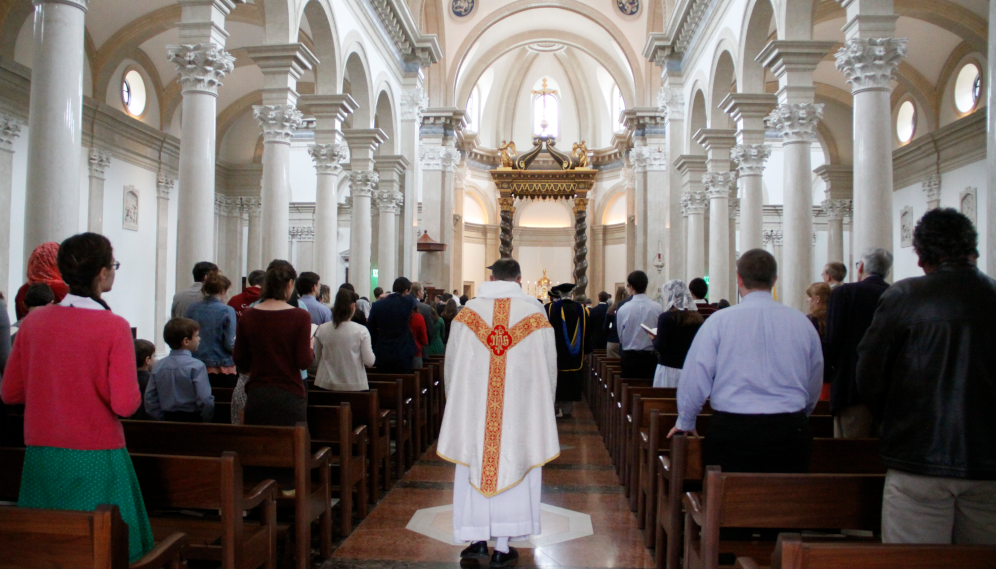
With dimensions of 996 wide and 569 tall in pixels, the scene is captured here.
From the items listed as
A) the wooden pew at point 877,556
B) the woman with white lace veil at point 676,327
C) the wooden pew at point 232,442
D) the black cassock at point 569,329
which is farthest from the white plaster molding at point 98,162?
the wooden pew at point 877,556

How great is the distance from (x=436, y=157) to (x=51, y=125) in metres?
15.5

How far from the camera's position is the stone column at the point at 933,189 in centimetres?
1627

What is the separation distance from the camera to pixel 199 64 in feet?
25.6

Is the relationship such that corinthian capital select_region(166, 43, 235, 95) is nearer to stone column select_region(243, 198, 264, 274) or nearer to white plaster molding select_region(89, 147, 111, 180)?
white plaster molding select_region(89, 147, 111, 180)

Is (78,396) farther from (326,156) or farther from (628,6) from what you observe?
(628,6)

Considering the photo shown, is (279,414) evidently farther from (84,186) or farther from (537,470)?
(84,186)

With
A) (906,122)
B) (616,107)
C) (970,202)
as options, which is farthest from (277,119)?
(616,107)

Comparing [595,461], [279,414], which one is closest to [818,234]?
[595,461]

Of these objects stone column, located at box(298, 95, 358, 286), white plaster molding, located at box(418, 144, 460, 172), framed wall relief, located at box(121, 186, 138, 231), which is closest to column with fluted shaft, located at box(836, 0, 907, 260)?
stone column, located at box(298, 95, 358, 286)

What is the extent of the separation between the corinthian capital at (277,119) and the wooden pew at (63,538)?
28.0ft

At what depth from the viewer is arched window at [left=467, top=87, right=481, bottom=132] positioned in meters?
30.8

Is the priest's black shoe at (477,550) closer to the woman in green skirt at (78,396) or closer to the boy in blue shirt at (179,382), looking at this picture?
the boy in blue shirt at (179,382)

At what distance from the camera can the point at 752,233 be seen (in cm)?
1182

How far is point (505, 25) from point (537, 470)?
76.1 ft
